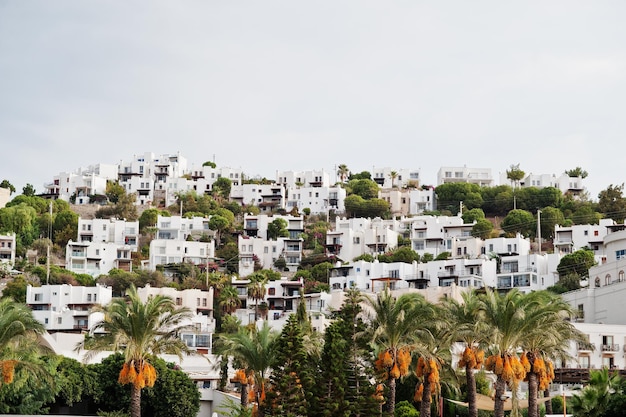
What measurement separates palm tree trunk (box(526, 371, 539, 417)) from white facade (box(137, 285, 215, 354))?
56.6m

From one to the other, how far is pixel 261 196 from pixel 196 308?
58093 mm

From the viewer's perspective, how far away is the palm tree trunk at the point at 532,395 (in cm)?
4725

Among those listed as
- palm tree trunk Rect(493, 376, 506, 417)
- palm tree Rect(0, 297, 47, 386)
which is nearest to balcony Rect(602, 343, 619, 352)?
palm tree trunk Rect(493, 376, 506, 417)

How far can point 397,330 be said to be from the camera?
48.3 meters

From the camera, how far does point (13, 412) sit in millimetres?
54344

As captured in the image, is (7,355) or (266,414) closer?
(7,355)

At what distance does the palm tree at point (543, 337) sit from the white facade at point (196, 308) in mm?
56682

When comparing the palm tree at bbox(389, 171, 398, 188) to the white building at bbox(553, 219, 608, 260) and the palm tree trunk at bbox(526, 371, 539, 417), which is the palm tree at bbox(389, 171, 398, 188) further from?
the palm tree trunk at bbox(526, 371, 539, 417)

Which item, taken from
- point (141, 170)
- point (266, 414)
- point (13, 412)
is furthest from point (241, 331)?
point (141, 170)

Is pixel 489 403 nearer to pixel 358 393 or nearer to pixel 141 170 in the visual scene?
pixel 358 393

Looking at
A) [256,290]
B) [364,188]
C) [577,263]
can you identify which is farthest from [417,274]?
[364,188]

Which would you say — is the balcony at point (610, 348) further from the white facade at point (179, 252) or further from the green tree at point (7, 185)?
the green tree at point (7, 185)

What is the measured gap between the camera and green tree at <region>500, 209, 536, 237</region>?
468 feet

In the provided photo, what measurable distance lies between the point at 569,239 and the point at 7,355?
98.0 m
